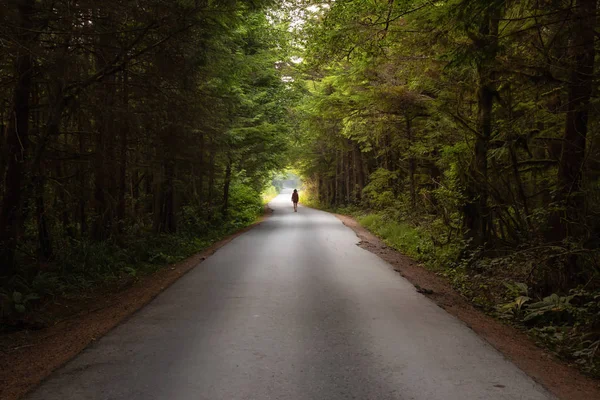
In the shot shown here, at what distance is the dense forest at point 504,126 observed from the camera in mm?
6250

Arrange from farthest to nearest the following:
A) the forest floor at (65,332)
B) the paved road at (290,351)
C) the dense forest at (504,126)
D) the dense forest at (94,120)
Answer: the dense forest at (94,120)
the dense forest at (504,126)
the forest floor at (65,332)
the paved road at (290,351)

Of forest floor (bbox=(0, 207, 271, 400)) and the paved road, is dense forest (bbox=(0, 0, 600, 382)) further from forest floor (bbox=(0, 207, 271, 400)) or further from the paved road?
the paved road

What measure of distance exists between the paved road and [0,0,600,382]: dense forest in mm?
1686

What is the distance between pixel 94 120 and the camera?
930cm

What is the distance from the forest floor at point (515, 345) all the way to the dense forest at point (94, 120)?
6.60m

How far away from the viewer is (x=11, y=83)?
22.8 ft

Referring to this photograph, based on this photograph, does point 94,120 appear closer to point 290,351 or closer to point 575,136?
point 290,351

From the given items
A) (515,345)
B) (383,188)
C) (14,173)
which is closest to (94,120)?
(14,173)

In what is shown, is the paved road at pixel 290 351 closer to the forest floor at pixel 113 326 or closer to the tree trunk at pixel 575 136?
the forest floor at pixel 113 326

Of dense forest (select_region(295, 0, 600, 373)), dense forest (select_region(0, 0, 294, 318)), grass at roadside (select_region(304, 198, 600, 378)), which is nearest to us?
grass at roadside (select_region(304, 198, 600, 378))

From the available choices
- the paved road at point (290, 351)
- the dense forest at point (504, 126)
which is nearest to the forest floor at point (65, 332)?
the paved road at point (290, 351)

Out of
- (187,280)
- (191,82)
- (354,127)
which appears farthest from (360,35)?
(354,127)

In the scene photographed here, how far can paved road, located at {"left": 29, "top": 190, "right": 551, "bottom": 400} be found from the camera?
387cm

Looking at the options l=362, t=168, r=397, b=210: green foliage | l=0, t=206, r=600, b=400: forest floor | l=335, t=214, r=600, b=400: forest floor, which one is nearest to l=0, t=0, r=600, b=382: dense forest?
l=335, t=214, r=600, b=400: forest floor
